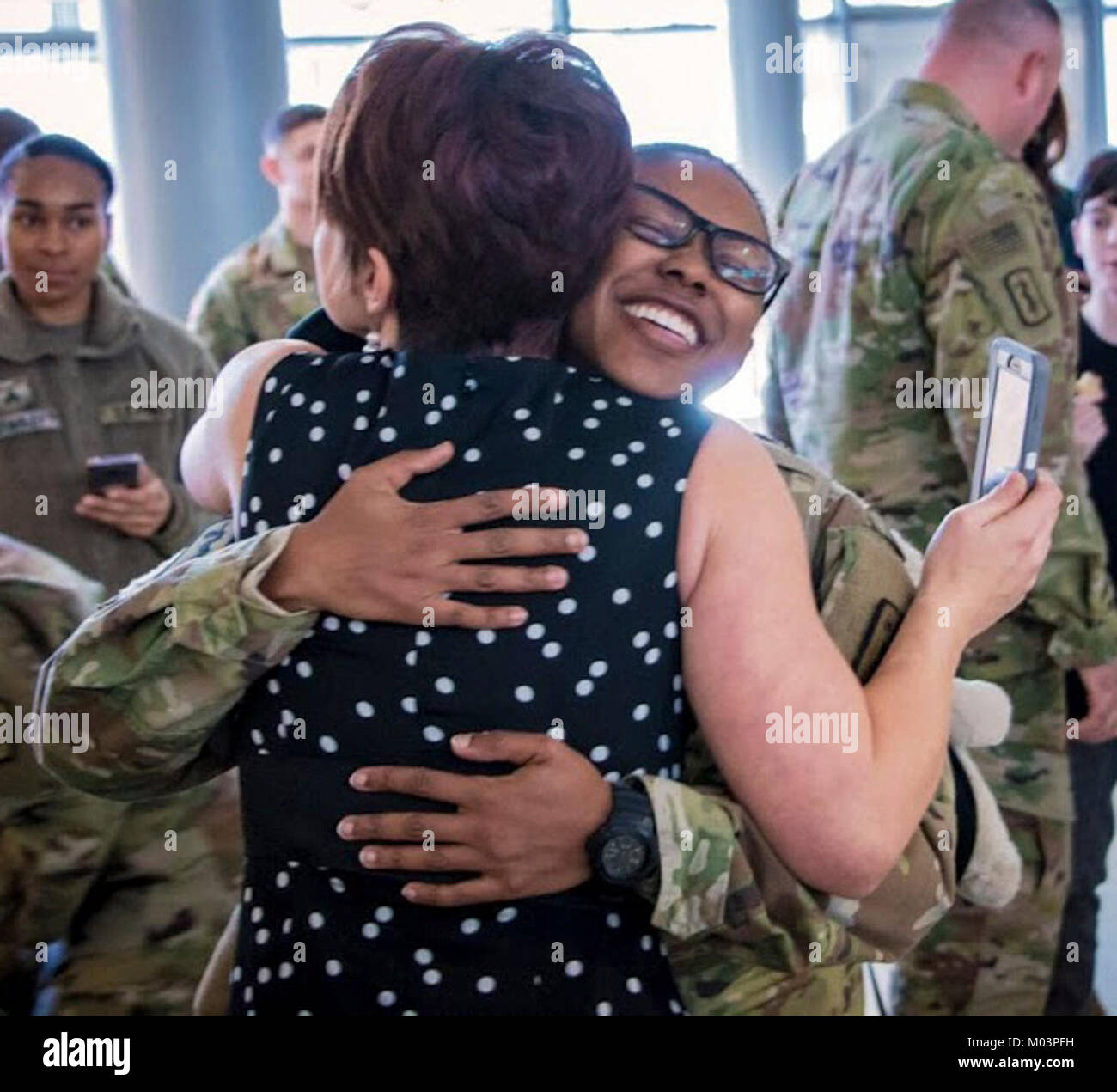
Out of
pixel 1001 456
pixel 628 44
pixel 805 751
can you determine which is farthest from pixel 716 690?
pixel 628 44

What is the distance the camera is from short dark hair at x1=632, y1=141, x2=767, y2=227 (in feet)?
3.64

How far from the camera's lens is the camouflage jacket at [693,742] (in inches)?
39.7

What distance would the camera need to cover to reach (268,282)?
10.4ft

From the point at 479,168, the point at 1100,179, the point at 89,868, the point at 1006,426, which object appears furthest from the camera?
the point at 1100,179

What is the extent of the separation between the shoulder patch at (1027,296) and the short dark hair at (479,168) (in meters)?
1.12

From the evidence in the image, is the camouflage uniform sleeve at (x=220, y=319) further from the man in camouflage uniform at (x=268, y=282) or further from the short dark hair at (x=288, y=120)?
the short dark hair at (x=288, y=120)

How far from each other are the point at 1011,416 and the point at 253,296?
2.20m

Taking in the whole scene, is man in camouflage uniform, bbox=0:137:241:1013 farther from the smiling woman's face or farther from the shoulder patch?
the smiling woman's face

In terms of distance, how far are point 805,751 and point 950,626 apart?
5.7 inches

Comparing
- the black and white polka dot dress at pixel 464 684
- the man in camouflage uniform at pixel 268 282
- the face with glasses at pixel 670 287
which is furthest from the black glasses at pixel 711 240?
the man in camouflage uniform at pixel 268 282
